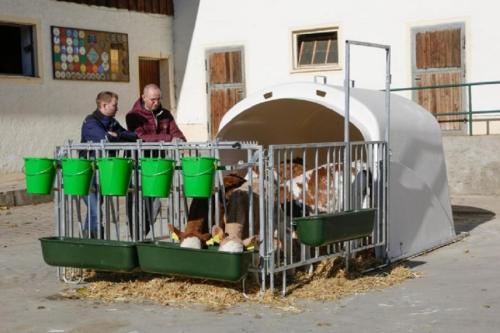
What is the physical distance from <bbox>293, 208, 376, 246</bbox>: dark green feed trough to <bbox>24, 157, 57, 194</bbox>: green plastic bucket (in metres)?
2.15

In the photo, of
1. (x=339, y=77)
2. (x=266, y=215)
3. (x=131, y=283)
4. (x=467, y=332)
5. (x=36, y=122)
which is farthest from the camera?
(x=339, y=77)

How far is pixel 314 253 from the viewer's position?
7477 mm

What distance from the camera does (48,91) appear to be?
54.0 feet

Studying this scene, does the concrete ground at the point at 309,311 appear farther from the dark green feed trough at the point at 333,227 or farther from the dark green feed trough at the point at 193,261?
the dark green feed trough at the point at 333,227

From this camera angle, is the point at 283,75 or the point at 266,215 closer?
the point at 266,215

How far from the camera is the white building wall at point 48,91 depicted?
15.7 meters

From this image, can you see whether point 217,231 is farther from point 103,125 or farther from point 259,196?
point 103,125

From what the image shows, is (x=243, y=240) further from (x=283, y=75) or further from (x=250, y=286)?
(x=283, y=75)

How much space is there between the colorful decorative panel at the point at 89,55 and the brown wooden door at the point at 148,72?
100cm

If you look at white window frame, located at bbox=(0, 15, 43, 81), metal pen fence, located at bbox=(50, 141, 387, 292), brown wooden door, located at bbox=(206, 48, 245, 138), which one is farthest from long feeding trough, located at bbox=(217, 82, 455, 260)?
brown wooden door, located at bbox=(206, 48, 245, 138)

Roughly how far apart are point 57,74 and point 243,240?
11.0 m

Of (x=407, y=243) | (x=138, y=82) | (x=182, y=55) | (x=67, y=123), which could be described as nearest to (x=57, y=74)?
(x=67, y=123)

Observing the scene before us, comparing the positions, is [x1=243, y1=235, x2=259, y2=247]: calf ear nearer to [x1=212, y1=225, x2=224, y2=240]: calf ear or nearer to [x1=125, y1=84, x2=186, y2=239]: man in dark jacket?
[x1=212, y1=225, x2=224, y2=240]: calf ear

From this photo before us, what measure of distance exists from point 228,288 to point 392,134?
8.70ft
